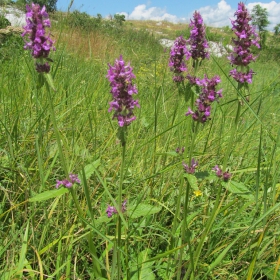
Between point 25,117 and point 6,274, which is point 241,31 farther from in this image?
point 25,117

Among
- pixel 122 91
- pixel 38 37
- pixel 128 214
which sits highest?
pixel 38 37

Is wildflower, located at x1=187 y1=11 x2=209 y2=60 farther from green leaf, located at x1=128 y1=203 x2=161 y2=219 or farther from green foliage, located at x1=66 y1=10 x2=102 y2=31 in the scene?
green foliage, located at x1=66 y1=10 x2=102 y2=31

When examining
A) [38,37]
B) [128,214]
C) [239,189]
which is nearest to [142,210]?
[128,214]

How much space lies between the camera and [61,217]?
1740mm

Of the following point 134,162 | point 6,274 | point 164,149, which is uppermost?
point 164,149

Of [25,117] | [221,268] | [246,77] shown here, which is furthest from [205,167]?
[25,117]

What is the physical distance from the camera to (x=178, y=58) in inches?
76.5

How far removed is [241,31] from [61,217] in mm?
1468

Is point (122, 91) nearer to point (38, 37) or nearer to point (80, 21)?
point (38, 37)

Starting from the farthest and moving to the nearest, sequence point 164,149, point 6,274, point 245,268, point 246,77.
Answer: point 164,149 < point 245,268 < point 246,77 < point 6,274

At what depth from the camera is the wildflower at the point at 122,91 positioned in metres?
1.17

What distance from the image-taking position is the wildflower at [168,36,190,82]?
74.2 inches

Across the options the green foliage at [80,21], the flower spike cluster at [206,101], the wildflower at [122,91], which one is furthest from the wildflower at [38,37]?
the green foliage at [80,21]

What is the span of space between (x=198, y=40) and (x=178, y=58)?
0.28m
